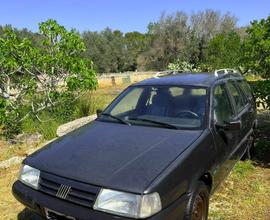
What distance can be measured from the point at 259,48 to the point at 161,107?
285 cm

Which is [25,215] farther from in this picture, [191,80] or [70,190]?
[191,80]

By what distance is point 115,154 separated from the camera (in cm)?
350

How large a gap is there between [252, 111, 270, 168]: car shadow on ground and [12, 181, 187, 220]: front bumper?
359 centimetres

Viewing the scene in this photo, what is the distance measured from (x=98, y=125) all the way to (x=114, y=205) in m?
1.64

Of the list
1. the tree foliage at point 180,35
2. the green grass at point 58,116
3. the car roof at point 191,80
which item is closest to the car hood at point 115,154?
the car roof at point 191,80

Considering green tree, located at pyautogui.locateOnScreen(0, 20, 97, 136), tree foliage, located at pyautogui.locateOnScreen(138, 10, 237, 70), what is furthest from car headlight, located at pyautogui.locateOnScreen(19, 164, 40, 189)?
tree foliage, located at pyautogui.locateOnScreen(138, 10, 237, 70)

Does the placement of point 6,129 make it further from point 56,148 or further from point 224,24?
point 224,24

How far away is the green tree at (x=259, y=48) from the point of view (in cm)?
630

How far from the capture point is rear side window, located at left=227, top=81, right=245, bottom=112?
529 cm

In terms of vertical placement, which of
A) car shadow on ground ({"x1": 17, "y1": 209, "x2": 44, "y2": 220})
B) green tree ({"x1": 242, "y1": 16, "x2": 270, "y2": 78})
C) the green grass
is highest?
green tree ({"x1": 242, "y1": 16, "x2": 270, "y2": 78})

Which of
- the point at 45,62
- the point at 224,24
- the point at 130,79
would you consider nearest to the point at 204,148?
the point at 45,62

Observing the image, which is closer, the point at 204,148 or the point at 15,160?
the point at 204,148

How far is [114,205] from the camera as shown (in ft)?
9.60

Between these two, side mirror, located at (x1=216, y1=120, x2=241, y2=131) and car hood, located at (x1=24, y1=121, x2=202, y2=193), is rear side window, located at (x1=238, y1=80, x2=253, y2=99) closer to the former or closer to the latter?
side mirror, located at (x1=216, y1=120, x2=241, y2=131)
